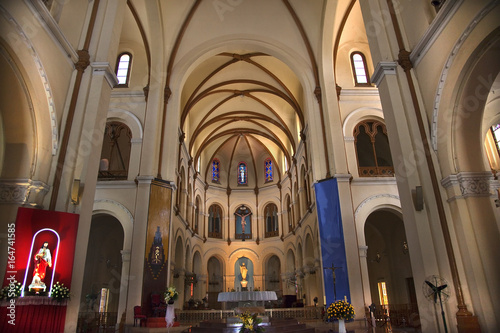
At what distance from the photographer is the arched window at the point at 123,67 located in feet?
57.9

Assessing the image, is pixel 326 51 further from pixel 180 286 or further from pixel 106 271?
pixel 106 271

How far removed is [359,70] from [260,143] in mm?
13090

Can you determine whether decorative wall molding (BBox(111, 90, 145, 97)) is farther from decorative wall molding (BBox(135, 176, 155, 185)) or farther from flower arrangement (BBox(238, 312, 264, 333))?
flower arrangement (BBox(238, 312, 264, 333))

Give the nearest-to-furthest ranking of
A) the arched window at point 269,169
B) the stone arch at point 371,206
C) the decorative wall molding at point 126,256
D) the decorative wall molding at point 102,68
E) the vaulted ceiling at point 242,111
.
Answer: the decorative wall molding at point 102,68 → the decorative wall molding at point 126,256 → the stone arch at point 371,206 → the vaulted ceiling at point 242,111 → the arched window at point 269,169

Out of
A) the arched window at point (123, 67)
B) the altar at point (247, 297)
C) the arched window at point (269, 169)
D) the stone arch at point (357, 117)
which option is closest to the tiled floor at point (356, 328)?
the altar at point (247, 297)

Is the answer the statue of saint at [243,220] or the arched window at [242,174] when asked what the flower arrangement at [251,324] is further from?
the arched window at [242,174]

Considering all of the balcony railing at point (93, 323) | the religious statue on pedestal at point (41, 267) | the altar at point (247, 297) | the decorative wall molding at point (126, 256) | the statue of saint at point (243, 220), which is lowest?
the balcony railing at point (93, 323)

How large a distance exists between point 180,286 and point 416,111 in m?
15.7

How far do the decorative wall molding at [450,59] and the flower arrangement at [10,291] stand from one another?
9013 mm

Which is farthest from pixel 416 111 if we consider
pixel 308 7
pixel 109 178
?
pixel 109 178

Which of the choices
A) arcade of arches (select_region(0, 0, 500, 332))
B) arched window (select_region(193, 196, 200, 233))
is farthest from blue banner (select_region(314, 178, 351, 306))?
arched window (select_region(193, 196, 200, 233))

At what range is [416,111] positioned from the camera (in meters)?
8.64

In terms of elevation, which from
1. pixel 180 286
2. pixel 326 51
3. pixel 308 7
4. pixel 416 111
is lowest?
pixel 180 286

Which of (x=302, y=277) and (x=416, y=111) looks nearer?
(x=416, y=111)
